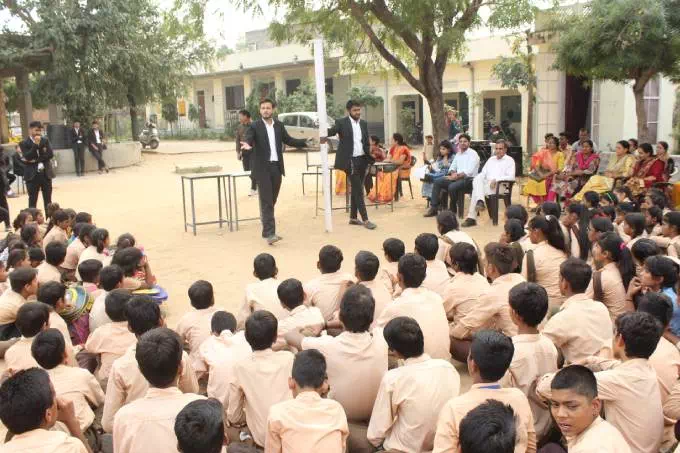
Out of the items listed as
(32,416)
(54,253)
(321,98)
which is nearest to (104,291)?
(54,253)

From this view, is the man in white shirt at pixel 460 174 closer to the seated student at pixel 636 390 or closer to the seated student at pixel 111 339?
the seated student at pixel 111 339

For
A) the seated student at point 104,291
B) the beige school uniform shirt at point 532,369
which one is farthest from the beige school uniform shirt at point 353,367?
the seated student at point 104,291

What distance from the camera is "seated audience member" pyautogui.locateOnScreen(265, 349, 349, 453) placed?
256cm

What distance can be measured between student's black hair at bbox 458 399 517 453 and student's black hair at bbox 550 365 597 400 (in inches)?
14.9

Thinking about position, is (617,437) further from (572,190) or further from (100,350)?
(572,190)

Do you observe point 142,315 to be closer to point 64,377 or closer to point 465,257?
point 64,377

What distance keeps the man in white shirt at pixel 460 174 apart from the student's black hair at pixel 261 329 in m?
6.28

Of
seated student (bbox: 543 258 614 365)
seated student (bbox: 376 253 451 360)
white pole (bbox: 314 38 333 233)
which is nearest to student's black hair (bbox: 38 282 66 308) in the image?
seated student (bbox: 376 253 451 360)

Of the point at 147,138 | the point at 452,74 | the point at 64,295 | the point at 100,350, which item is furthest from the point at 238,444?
the point at 147,138

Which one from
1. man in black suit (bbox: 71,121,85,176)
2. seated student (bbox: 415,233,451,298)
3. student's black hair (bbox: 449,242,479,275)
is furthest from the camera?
man in black suit (bbox: 71,121,85,176)

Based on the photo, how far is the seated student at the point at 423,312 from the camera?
3699 mm

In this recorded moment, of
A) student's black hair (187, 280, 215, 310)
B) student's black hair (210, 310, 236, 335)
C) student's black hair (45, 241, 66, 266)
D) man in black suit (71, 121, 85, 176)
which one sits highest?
man in black suit (71, 121, 85, 176)

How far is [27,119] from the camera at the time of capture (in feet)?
57.7

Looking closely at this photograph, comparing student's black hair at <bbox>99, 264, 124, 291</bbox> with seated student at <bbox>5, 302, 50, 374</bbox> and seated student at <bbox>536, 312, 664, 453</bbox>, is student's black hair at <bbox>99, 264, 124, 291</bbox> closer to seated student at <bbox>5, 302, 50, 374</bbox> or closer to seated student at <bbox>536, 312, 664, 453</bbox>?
seated student at <bbox>5, 302, 50, 374</bbox>
